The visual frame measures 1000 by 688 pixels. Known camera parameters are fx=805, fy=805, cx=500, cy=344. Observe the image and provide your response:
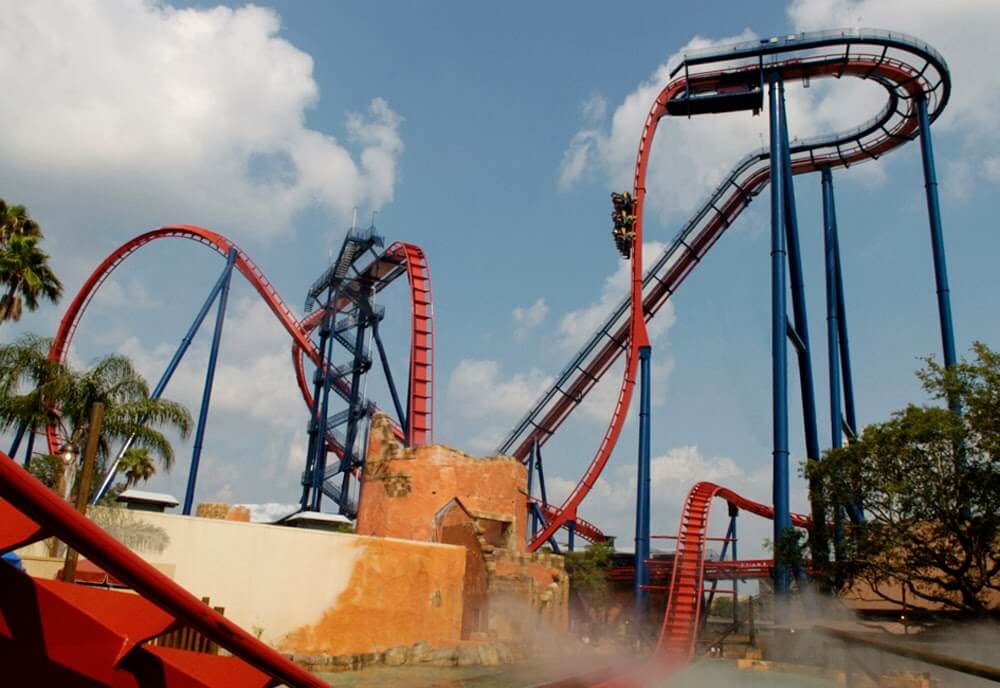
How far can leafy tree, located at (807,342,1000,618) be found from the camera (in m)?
11.3

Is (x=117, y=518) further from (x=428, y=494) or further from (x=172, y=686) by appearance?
(x=172, y=686)

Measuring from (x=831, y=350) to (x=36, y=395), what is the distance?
16.7 metres

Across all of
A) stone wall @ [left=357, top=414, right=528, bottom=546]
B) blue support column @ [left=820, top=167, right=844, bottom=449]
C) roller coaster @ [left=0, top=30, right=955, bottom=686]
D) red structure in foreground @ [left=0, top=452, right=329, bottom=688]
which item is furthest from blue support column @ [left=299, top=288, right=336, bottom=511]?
red structure in foreground @ [left=0, top=452, right=329, bottom=688]

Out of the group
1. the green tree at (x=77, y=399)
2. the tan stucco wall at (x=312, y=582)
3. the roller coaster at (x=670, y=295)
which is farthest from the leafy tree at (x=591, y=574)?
the green tree at (x=77, y=399)

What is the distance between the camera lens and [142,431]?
13047mm

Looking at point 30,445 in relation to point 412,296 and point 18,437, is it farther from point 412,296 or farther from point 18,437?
point 412,296

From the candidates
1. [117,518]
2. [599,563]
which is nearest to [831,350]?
[599,563]

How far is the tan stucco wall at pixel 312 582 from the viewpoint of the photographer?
1219 cm

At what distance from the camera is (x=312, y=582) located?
42.9ft

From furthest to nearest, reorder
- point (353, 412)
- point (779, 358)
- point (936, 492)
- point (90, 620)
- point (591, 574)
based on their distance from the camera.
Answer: point (353, 412)
point (591, 574)
point (779, 358)
point (936, 492)
point (90, 620)

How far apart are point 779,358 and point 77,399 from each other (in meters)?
13.2

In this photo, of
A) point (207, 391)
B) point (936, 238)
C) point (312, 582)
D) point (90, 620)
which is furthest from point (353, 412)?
point (90, 620)

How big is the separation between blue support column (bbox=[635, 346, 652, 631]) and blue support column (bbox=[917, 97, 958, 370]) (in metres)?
6.90

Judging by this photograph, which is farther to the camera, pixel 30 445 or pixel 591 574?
pixel 591 574
